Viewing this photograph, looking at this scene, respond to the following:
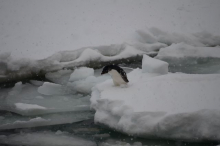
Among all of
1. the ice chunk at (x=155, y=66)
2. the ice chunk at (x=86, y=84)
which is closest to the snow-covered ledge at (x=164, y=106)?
the ice chunk at (x=155, y=66)

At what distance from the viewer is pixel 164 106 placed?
15.8 ft

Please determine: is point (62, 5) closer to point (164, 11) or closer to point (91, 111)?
point (164, 11)

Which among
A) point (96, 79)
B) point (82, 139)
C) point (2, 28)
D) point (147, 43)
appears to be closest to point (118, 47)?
point (147, 43)

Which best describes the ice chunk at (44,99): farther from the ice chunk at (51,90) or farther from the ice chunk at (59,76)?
the ice chunk at (59,76)

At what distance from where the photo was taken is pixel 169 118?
14.6 feet

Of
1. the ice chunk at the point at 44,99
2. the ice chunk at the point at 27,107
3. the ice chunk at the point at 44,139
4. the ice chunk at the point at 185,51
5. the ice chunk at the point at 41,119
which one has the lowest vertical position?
the ice chunk at the point at 44,139

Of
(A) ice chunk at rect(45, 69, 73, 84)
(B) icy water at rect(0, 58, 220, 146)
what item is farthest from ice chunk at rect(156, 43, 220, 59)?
(B) icy water at rect(0, 58, 220, 146)

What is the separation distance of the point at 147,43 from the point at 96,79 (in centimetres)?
310

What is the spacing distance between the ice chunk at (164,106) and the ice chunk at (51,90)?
0.83 meters

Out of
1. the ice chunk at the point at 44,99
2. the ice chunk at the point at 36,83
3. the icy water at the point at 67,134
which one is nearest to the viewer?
the icy water at the point at 67,134

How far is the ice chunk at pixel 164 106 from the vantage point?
174 inches

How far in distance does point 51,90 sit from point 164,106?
8.87 ft

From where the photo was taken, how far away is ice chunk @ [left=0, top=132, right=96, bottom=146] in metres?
4.66

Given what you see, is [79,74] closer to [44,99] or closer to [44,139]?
[44,99]
